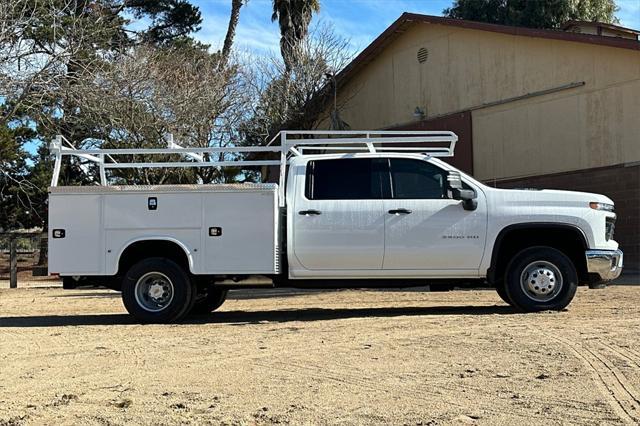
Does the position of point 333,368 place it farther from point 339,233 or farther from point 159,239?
point 159,239

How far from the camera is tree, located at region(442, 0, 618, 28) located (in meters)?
35.1

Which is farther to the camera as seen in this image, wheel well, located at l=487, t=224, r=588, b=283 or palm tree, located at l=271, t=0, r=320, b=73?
palm tree, located at l=271, t=0, r=320, b=73

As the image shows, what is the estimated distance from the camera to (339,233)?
935 centimetres

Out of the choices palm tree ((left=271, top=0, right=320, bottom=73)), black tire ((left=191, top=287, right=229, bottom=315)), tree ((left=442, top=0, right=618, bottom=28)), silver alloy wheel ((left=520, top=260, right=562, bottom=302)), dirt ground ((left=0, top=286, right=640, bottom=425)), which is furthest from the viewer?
tree ((left=442, top=0, right=618, bottom=28))

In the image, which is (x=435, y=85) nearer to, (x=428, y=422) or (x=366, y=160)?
(x=366, y=160)

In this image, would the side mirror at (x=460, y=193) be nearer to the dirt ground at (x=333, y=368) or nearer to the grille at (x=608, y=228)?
the dirt ground at (x=333, y=368)

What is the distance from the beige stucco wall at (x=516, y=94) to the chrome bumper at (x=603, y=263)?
350 inches

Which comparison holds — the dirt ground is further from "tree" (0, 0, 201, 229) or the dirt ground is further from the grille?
"tree" (0, 0, 201, 229)

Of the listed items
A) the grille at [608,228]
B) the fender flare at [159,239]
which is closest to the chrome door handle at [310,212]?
the fender flare at [159,239]

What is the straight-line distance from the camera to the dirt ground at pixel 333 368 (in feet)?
16.6

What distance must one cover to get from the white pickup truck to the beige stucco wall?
927 centimetres

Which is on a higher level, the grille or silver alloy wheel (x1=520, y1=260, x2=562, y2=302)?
the grille

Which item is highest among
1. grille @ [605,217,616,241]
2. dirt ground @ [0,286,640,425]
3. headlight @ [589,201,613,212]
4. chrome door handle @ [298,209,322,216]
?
Answer: headlight @ [589,201,613,212]

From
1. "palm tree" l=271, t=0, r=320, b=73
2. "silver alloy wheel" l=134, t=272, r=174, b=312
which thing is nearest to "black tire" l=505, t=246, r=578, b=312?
"silver alloy wheel" l=134, t=272, r=174, b=312
